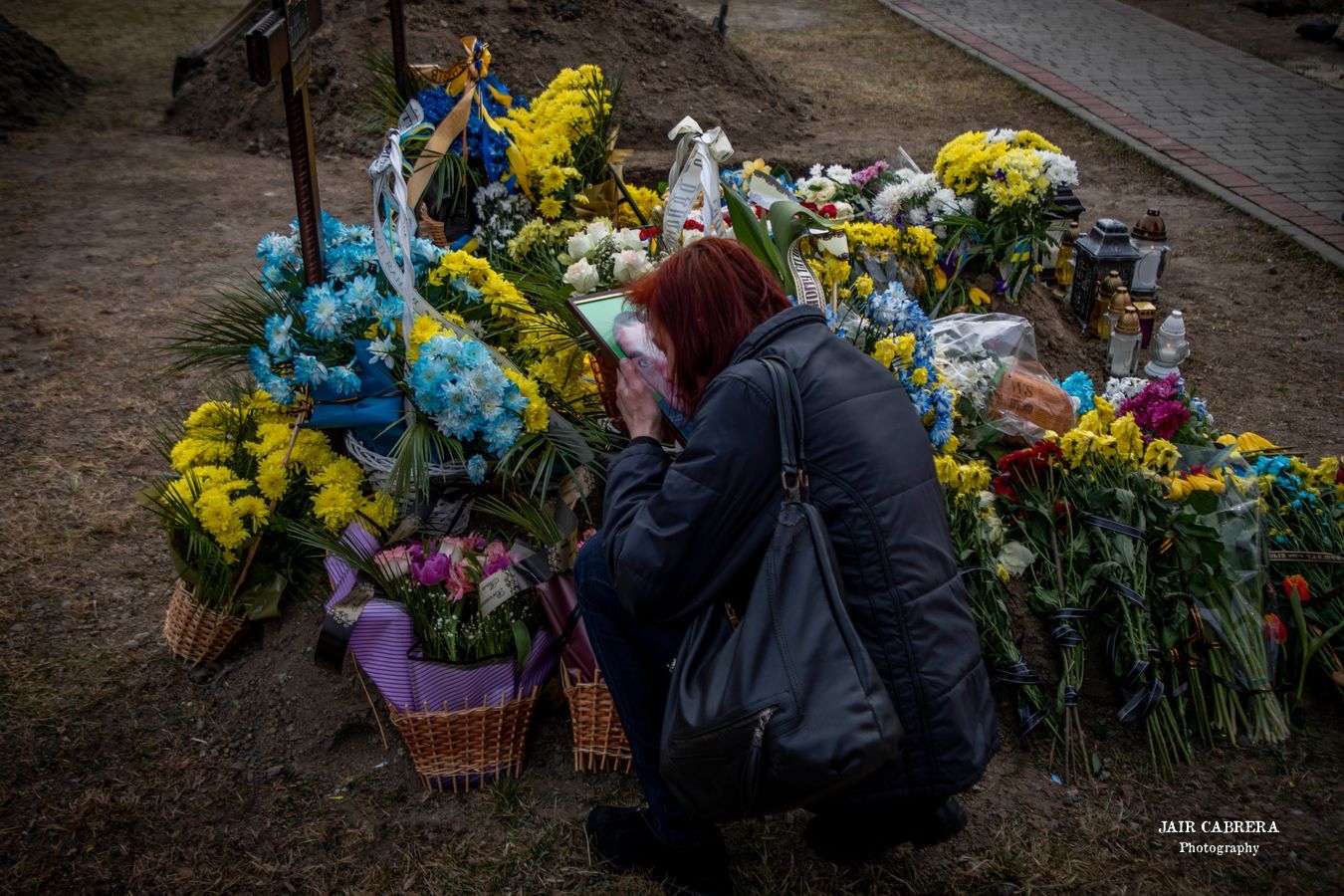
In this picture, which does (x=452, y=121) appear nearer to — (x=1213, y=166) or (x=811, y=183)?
(x=811, y=183)

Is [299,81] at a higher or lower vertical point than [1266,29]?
higher

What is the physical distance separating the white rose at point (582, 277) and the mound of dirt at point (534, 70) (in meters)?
4.77

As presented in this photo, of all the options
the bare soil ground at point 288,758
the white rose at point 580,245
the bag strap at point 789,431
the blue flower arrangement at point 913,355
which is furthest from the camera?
the white rose at point 580,245

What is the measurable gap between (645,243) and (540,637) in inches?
51.5

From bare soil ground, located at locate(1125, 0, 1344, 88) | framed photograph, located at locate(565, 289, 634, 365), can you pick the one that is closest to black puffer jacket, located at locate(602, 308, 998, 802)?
framed photograph, located at locate(565, 289, 634, 365)

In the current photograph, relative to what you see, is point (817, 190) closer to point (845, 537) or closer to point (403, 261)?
point (403, 261)

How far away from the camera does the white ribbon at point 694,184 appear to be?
9.27 feet

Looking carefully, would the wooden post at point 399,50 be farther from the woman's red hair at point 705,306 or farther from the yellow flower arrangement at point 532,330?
the woman's red hair at point 705,306

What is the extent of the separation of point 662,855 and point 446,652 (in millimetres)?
673

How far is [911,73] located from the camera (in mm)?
10133

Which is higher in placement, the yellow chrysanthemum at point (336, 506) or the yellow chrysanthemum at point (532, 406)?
the yellow chrysanthemum at point (532, 406)

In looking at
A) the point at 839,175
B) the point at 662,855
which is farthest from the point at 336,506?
the point at 839,175

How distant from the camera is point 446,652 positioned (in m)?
2.42

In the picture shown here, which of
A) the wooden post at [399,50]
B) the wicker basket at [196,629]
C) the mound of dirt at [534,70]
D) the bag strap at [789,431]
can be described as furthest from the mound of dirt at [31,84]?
the bag strap at [789,431]
